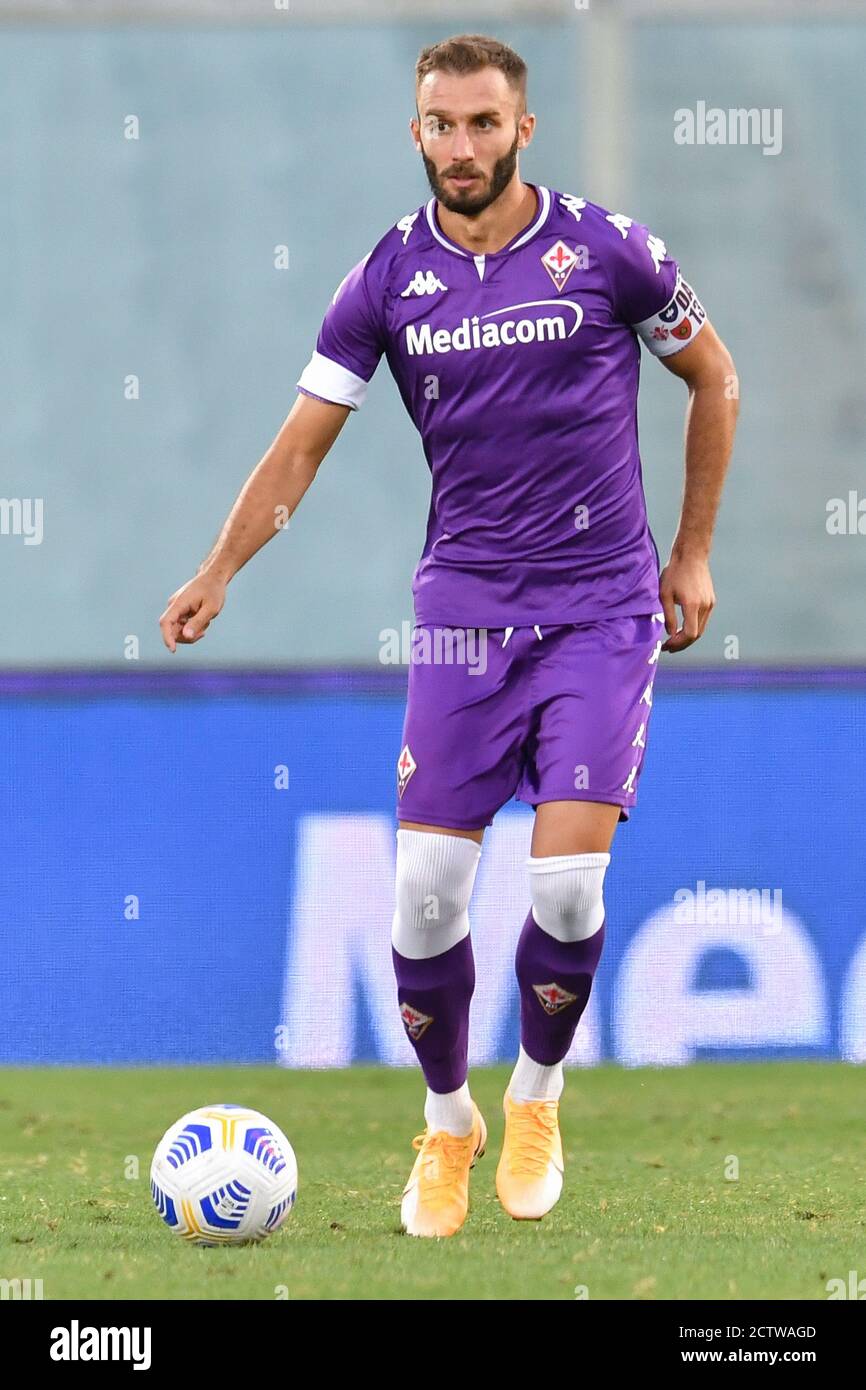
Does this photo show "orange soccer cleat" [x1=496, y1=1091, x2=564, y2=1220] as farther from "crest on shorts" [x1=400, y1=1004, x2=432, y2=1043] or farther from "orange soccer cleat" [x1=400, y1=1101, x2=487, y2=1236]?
"crest on shorts" [x1=400, y1=1004, x2=432, y2=1043]

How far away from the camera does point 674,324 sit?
4.95 m

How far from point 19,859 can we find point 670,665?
222cm

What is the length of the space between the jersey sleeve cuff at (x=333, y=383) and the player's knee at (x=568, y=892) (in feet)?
3.52

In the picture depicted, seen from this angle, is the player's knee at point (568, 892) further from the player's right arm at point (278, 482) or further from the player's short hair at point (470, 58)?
the player's short hair at point (470, 58)

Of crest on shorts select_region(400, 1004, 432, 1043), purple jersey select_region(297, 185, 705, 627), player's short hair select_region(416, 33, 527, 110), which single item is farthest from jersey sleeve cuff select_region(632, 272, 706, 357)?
crest on shorts select_region(400, 1004, 432, 1043)

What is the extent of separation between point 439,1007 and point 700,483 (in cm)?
128

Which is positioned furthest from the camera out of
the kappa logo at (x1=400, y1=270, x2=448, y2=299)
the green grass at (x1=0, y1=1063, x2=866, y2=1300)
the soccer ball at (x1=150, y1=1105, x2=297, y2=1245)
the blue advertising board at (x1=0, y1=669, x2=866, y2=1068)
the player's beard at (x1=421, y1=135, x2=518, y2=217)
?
the blue advertising board at (x1=0, y1=669, x2=866, y2=1068)

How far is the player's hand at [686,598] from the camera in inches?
200

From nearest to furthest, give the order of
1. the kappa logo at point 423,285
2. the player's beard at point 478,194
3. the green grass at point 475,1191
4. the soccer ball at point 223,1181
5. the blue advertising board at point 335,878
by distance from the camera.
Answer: the green grass at point 475,1191 < the soccer ball at point 223,1181 < the player's beard at point 478,194 < the kappa logo at point 423,285 < the blue advertising board at point 335,878

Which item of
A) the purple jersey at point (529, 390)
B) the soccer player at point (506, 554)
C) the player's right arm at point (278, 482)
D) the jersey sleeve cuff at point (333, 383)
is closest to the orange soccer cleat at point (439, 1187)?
the soccer player at point (506, 554)

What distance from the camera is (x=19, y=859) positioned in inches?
298

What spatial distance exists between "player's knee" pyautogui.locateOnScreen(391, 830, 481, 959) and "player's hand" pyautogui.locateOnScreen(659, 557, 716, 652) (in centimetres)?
68

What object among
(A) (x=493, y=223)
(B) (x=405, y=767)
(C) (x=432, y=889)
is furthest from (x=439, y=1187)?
(A) (x=493, y=223)

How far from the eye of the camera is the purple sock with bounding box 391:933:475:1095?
195 inches
